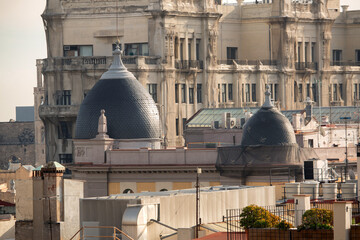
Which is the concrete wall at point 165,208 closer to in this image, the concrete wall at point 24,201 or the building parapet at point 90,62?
the concrete wall at point 24,201

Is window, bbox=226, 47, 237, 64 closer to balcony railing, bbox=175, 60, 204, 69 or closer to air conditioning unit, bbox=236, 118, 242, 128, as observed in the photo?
balcony railing, bbox=175, 60, 204, 69

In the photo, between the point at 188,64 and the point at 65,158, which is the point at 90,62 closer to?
the point at 65,158

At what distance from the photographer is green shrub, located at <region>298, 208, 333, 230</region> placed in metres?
49.2

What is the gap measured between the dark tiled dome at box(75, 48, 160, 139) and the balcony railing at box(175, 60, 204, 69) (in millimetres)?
35679

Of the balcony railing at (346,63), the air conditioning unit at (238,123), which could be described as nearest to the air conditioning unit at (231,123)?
the air conditioning unit at (238,123)

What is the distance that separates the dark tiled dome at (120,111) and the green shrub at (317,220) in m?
58.4

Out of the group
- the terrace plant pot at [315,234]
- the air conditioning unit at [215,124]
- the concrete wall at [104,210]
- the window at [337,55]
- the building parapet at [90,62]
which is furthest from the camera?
the window at [337,55]

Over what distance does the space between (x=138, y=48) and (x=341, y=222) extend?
100588mm

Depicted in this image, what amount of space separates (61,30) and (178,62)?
408 inches

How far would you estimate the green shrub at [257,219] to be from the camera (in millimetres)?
51938

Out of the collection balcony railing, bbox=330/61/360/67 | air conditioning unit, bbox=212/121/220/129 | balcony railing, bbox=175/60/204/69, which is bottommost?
air conditioning unit, bbox=212/121/220/129

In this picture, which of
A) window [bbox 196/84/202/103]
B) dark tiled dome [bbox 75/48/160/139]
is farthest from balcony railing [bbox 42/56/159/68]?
dark tiled dome [bbox 75/48/160/139]

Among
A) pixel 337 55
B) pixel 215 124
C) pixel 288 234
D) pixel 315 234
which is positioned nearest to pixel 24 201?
pixel 288 234

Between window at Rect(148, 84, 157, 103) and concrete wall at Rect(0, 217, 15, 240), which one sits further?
window at Rect(148, 84, 157, 103)
